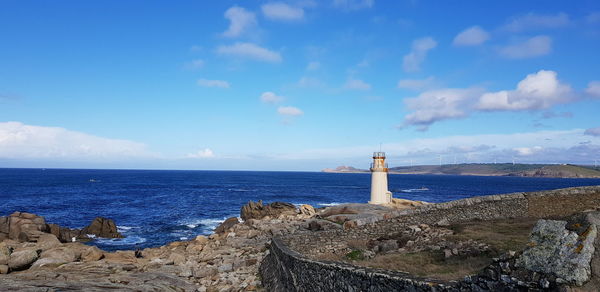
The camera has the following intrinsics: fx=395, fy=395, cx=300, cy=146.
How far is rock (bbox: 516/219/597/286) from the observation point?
4.45 metres

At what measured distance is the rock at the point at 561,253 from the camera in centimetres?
445

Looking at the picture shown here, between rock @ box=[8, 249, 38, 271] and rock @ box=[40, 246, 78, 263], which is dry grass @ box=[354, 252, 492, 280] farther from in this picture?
rock @ box=[8, 249, 38, 271]

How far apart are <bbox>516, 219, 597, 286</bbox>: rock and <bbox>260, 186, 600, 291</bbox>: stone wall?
334 centimetres

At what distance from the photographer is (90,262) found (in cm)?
1895

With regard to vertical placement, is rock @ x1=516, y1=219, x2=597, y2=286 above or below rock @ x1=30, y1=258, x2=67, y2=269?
above

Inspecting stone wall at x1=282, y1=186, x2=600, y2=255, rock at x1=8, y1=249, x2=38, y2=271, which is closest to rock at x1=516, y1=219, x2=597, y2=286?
stone wall at x1=282, y1=186, x2=600, y2=255

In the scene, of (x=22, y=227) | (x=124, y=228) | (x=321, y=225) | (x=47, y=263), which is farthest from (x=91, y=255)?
(x=124, y=228)

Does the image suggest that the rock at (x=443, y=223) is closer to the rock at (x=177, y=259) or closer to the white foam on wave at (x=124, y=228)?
the rock at (x=177, y=259)

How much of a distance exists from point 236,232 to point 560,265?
24.3 metres

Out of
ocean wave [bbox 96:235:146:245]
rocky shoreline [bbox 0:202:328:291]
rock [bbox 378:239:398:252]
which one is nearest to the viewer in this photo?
rock [bbox 378:239:398:252]

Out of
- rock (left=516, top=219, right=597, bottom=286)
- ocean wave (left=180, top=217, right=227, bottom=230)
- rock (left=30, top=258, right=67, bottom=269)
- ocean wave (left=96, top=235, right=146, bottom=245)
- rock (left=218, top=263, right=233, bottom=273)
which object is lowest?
ocean wave (left=96, top=235, right=146, bottom=245)

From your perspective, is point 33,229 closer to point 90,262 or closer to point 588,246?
point 90,262

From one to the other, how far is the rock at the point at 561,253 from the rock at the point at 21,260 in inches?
797

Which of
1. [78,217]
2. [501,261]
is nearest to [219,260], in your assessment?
[501,261]
